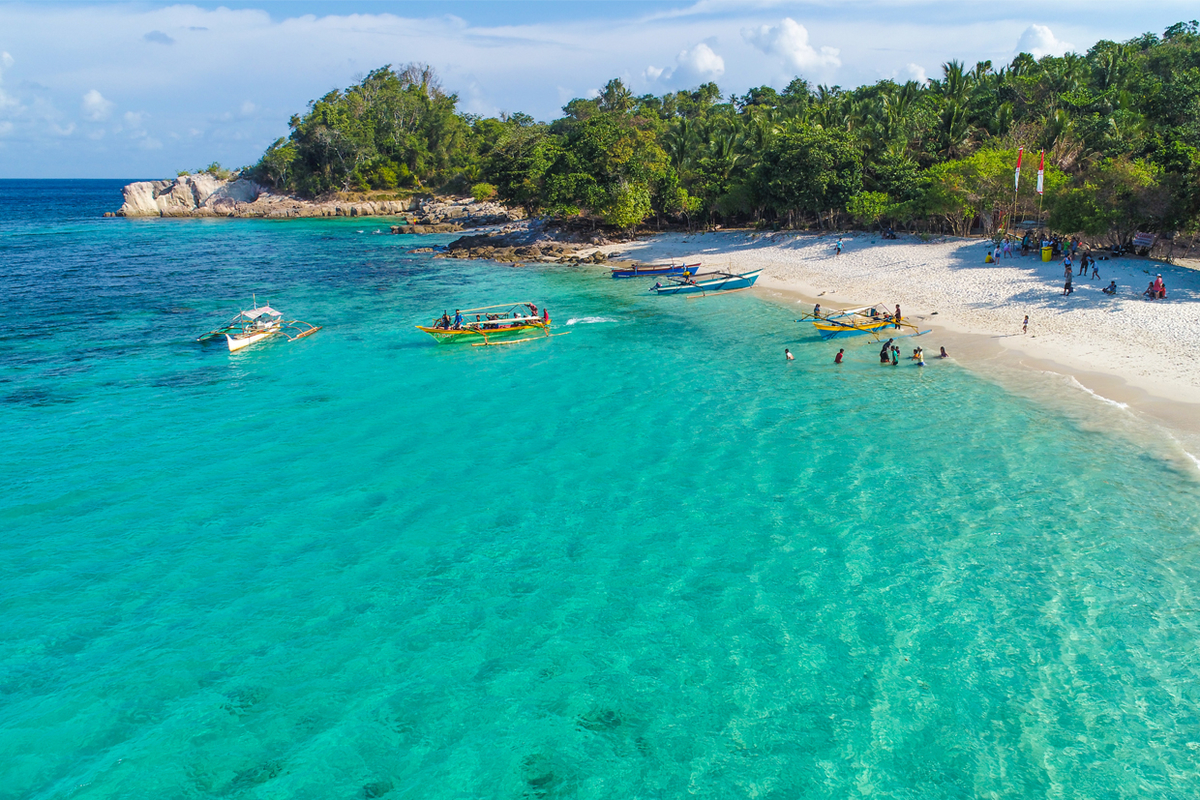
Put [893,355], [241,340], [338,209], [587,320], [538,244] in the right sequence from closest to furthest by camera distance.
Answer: [893,355]
[241,340]
[587,320]
[538,244]
[338,209]

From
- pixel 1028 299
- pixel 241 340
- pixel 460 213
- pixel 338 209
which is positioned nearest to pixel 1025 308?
pixel 1028 299

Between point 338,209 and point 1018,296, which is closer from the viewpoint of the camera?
point 1018,296

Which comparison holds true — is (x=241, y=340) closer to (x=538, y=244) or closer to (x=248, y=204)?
(x=538, y=244)

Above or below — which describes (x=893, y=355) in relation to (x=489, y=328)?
below

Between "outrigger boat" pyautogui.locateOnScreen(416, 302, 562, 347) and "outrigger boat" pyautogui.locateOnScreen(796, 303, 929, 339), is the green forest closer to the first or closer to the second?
"outrigger boat" pyautogui.locateOnScreen(796, 303, 929, 339)

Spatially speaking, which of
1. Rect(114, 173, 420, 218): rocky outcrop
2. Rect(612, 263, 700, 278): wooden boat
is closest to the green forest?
Rect(612, 263, 700, 278): wooden boat

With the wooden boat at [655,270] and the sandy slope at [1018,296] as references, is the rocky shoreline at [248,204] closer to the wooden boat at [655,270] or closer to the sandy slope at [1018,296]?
the wooden boat at [655,270]

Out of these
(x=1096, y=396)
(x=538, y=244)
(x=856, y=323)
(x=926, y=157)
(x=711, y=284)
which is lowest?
(x=1096, y=396)
